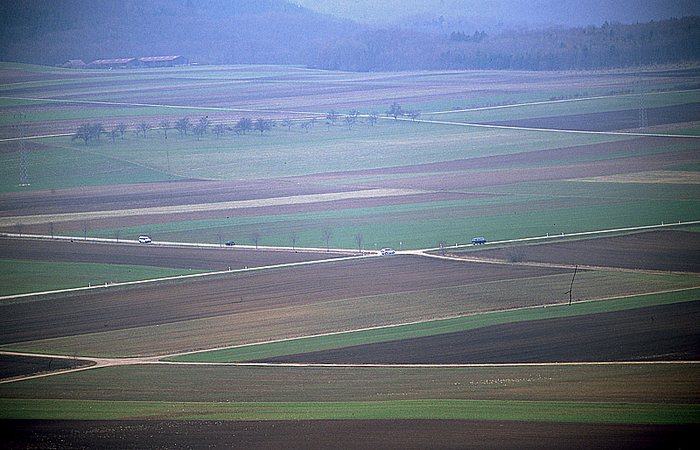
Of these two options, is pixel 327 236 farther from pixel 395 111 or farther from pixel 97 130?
pixel 395 111

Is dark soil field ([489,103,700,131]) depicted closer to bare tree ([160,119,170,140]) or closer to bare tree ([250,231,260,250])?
bare tree ([160,119,170,140])

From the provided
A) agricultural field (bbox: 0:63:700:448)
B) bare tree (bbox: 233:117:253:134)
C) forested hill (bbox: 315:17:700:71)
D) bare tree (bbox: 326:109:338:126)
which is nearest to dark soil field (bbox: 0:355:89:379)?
agricultural field (bbox: 0:63:700:448)

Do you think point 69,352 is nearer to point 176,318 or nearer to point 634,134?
point 176,318

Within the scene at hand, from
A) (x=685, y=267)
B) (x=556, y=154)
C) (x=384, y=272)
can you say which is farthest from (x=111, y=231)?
(x=556, y=154)

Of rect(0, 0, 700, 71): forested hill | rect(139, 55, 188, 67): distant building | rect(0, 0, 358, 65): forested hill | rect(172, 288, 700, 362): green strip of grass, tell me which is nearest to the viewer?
rect(172, 288, 700, 362): green strip of grass

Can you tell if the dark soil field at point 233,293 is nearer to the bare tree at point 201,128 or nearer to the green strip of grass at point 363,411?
the green strip of grass at point 363,411

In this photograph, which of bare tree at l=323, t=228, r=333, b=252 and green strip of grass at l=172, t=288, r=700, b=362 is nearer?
green strip of grass at l=172, t=288, r=700, b=362
